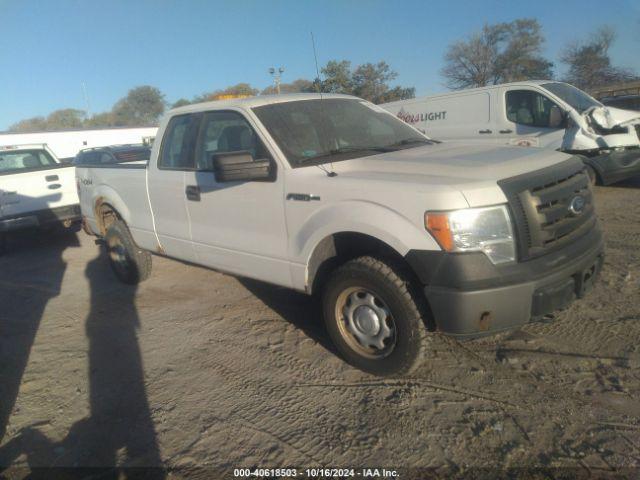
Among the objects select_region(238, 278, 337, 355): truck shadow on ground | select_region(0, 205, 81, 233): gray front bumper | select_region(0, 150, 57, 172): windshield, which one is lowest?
select_region(238, 278, 337, 355): truck shadow on ground

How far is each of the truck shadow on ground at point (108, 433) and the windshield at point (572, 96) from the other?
7.95 metres

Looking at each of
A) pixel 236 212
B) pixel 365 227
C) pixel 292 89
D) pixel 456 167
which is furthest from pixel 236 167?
pixel 292 89

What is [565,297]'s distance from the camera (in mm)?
2902

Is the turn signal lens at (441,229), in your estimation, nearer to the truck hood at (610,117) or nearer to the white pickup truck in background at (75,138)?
the truck hood at (610,117)

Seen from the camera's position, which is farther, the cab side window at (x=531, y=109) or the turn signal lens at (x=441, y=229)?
the cab side window at (x=531, y=109)

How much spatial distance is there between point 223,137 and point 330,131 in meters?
0.98

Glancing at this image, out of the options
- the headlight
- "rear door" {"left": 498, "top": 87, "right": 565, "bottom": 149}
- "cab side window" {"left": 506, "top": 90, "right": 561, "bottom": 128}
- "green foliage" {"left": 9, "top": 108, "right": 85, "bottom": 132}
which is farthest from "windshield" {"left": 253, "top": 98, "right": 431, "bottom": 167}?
"green foliage" {"left": 9, "top": 108, "right": 85, "bottom": 132}

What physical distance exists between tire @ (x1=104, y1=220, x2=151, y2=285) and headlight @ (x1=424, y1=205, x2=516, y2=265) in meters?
3.91

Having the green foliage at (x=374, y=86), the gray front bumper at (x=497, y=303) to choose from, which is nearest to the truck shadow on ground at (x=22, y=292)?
the gray front bumper at (x=497, y=303)

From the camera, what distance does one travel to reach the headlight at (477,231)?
8.81 ft

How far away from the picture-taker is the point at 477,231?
2695 mm

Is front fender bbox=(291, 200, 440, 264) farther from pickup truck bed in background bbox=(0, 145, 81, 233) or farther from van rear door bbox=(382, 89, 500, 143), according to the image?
van rear door bbox=(382, 89, 500, 143)

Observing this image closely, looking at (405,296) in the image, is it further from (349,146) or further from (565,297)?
(349,146)

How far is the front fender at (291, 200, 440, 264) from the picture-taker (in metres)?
2.81
